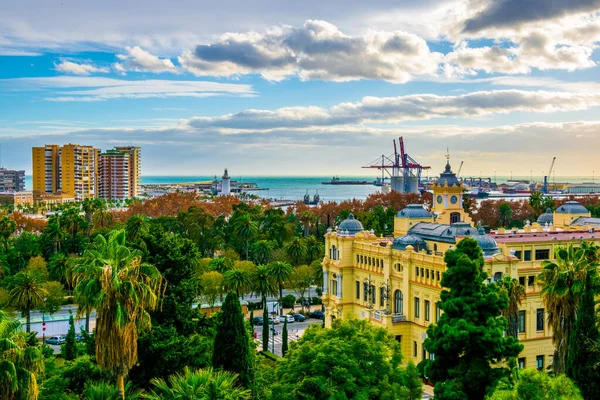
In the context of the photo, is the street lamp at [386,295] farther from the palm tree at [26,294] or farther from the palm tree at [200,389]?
the palm tree at [200,389]

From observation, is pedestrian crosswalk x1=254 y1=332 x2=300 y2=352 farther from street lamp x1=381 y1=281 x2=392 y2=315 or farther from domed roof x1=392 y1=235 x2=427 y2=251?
domed roof x1=392 y1=235 x2=427 y2=251

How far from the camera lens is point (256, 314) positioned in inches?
3002

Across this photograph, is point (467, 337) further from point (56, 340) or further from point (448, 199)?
Result: point (56, 340)

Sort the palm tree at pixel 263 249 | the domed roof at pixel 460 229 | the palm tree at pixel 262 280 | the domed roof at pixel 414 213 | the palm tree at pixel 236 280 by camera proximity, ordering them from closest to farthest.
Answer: the domed roof at pixel 460 229 < the domed roof at pixel 414 213 < the palm tree at pixel 236 280 < the palm tree at pixel 262 280 < the palm tree at pixel 263 249

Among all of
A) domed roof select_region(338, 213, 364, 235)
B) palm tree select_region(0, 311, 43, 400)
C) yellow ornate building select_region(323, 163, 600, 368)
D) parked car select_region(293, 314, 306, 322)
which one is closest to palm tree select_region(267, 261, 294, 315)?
parked car select_region(293, 314, 306, 322)

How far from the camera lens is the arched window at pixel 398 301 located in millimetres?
53156

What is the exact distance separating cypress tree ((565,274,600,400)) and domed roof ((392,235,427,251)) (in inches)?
919

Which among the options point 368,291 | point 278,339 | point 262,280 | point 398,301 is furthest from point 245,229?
point 398,301

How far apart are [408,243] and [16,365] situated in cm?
3506

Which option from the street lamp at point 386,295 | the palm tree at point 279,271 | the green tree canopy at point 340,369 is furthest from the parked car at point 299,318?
Answer: the green tree canopy at point 340,369

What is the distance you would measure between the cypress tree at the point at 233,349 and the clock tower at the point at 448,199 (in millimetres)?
33643

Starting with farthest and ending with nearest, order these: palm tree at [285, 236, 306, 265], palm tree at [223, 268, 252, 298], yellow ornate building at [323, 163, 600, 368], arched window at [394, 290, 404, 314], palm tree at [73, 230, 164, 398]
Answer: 1. palm tree at [285, 236, 306, 265]
2. palm tree at [223, 268, 252, 298]
3. arched window at [394, 290, 404, 314]
4. yellow ornate building at [323, 163, 600, 368]
5. palm tree at [73, 230, 164, 398]

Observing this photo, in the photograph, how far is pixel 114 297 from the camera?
2706 centimetres

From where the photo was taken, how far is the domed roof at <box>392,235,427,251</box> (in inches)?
2122
